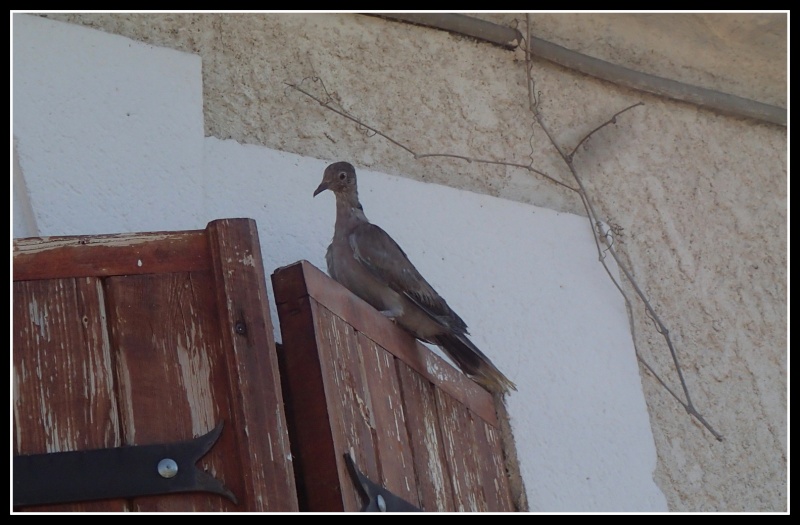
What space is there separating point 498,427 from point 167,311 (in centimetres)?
122

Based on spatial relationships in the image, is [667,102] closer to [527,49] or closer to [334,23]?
[527,49]

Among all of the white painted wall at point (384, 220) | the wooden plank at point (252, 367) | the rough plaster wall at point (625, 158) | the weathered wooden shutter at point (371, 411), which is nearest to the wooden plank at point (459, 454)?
the weathered wooden shutter at point (371, 411)

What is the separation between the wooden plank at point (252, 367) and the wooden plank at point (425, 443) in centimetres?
50

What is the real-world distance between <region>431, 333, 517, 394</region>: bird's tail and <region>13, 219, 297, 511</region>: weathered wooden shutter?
958mm

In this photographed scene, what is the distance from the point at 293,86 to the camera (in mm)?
3443

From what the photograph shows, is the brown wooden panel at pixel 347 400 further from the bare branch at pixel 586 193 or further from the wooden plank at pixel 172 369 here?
the bare branch at pixel 586 193

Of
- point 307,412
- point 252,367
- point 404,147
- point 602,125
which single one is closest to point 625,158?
point 602,125

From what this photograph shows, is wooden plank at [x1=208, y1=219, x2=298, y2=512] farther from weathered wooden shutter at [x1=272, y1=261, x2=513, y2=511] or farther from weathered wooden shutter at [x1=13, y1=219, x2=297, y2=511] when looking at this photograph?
weathered wooden shutter at [x1=272, y1=261, x2=513, y2=511]

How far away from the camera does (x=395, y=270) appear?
128 inches

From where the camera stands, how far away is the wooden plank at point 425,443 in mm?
2648

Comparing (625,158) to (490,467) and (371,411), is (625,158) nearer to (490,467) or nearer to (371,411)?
(490,467)

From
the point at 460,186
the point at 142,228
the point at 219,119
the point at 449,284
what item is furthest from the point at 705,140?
the point at 142,228

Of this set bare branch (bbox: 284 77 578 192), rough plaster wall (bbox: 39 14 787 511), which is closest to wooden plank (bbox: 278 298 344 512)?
rough plaster wall (bbox: 39 14 787 511)

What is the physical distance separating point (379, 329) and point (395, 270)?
0.51 meters
